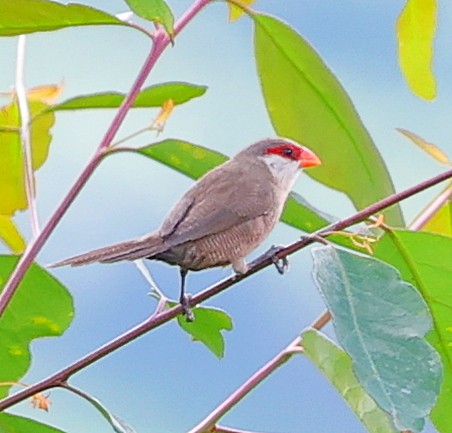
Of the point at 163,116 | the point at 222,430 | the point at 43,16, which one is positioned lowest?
the point at 222,430

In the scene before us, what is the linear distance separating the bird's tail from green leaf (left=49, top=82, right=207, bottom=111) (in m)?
0.15

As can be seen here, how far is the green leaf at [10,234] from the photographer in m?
1.29

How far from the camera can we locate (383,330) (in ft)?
2.75

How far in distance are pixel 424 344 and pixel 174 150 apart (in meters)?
0.35

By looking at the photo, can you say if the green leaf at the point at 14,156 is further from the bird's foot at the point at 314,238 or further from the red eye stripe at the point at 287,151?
the bird's foot at the point at 314,238

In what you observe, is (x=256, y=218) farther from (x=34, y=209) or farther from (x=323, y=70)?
(x=34, y=209)

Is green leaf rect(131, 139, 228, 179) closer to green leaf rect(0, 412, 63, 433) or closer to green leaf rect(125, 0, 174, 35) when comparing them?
green leaf rect(125, 0, 174, 35)

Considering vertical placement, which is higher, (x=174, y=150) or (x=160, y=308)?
(x=174, y=150)

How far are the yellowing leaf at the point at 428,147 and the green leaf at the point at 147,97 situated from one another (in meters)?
0.29

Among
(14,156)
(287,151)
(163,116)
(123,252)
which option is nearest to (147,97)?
(163,116)

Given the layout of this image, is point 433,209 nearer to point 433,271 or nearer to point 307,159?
point 433,271

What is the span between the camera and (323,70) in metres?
1.22

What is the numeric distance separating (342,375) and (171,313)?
23cm

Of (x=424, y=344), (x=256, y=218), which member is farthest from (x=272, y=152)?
(x=424, y=344)
